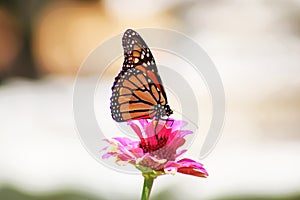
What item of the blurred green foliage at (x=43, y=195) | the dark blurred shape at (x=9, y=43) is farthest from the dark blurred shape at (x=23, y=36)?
the blurred green foliage at (x=43, y=195)

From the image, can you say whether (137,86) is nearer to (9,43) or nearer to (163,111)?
(163,111)

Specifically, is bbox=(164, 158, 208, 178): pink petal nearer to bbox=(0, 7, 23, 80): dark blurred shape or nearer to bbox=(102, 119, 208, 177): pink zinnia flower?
bbox=(102, 119, 208, 177): pink zinnia flower

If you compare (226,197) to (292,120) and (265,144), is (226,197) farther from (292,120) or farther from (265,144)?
(292,120)

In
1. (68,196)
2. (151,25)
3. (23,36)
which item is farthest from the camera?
(23,36)

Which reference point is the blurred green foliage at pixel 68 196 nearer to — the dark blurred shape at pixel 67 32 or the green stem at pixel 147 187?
the green stem at pixel 147 187

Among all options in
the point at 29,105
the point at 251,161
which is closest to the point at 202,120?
the point at 251,161

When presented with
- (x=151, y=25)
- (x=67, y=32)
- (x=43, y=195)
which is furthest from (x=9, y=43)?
(x=43, y=195)

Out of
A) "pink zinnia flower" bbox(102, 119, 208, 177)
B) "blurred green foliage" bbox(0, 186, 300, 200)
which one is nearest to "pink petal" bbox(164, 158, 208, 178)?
"pink zinnia flower" bbox(102, 119, 208, 177)
